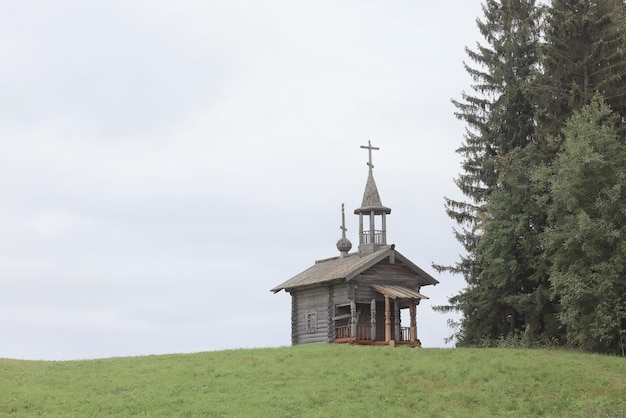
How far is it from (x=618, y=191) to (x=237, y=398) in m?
22.9

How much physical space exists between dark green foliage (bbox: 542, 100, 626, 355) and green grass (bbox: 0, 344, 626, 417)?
9.49 ft

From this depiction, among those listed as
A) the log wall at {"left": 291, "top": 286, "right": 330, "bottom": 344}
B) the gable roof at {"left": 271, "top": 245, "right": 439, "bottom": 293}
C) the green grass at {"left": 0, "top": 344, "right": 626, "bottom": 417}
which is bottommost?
the green grass at {"left": 0, "top": 344, "right": 626, "bottom": 417}

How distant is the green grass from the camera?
31.0m

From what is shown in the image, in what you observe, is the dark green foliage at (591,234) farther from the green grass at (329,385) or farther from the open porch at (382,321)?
the open porch at (382,321)

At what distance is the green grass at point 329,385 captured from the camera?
102 ft

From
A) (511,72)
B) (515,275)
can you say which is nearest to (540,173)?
(515,275)

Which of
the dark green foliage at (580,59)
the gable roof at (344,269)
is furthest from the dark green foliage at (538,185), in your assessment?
the gable roof at (344,269)

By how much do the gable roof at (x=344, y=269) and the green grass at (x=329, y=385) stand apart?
24.2ft

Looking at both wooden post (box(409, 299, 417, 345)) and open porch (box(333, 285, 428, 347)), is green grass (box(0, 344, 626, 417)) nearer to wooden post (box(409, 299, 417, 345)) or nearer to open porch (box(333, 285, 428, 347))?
open porch (box(333, 285, 428, 347))

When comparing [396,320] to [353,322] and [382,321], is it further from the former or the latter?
[353,322]

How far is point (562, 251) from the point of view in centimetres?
4559

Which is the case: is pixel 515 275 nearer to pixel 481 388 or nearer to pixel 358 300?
pixel 358 300

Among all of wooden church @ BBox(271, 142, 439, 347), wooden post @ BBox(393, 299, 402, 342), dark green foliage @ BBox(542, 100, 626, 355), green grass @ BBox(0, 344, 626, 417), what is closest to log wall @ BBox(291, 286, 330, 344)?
wooden church @ BBox(271, 142, 439, 347)

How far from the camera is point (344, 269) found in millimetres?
49688
